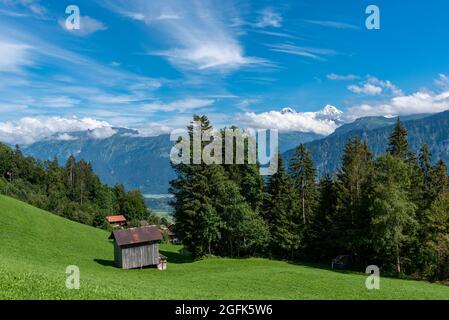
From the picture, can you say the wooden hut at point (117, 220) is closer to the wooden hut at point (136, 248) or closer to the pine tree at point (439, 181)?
the wooden hut at point (136, 248)

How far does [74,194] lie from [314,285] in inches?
5137

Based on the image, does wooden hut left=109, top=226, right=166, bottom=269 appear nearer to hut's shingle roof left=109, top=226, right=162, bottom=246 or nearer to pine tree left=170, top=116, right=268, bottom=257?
hut's shingle roof left=109, top=226, right=162, bottom=246

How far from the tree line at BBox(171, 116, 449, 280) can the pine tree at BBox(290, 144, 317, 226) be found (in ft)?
0.60

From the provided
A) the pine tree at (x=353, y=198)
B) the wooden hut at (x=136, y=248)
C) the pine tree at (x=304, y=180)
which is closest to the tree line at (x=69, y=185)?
the pine tree at (x=304, y=180)

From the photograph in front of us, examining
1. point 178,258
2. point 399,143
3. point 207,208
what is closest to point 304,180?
point 399,143

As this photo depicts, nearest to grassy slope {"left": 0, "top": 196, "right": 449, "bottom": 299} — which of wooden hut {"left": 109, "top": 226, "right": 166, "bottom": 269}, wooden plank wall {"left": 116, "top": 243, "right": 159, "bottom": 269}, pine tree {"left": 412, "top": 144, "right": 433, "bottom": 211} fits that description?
wooden hut {"left": 109, "top": 226, "right": 166, "bottom": 269}

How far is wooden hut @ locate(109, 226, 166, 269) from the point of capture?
56.8m

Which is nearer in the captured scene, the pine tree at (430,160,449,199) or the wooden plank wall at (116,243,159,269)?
the wooden plank wall at (116,243,159,269)

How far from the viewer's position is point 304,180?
7525cm

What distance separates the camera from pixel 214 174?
69438mm

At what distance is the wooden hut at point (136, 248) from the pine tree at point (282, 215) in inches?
871

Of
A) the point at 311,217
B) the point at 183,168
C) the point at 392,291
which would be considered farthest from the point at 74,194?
the point at 392,291

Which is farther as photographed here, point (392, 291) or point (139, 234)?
point (139, 234)
